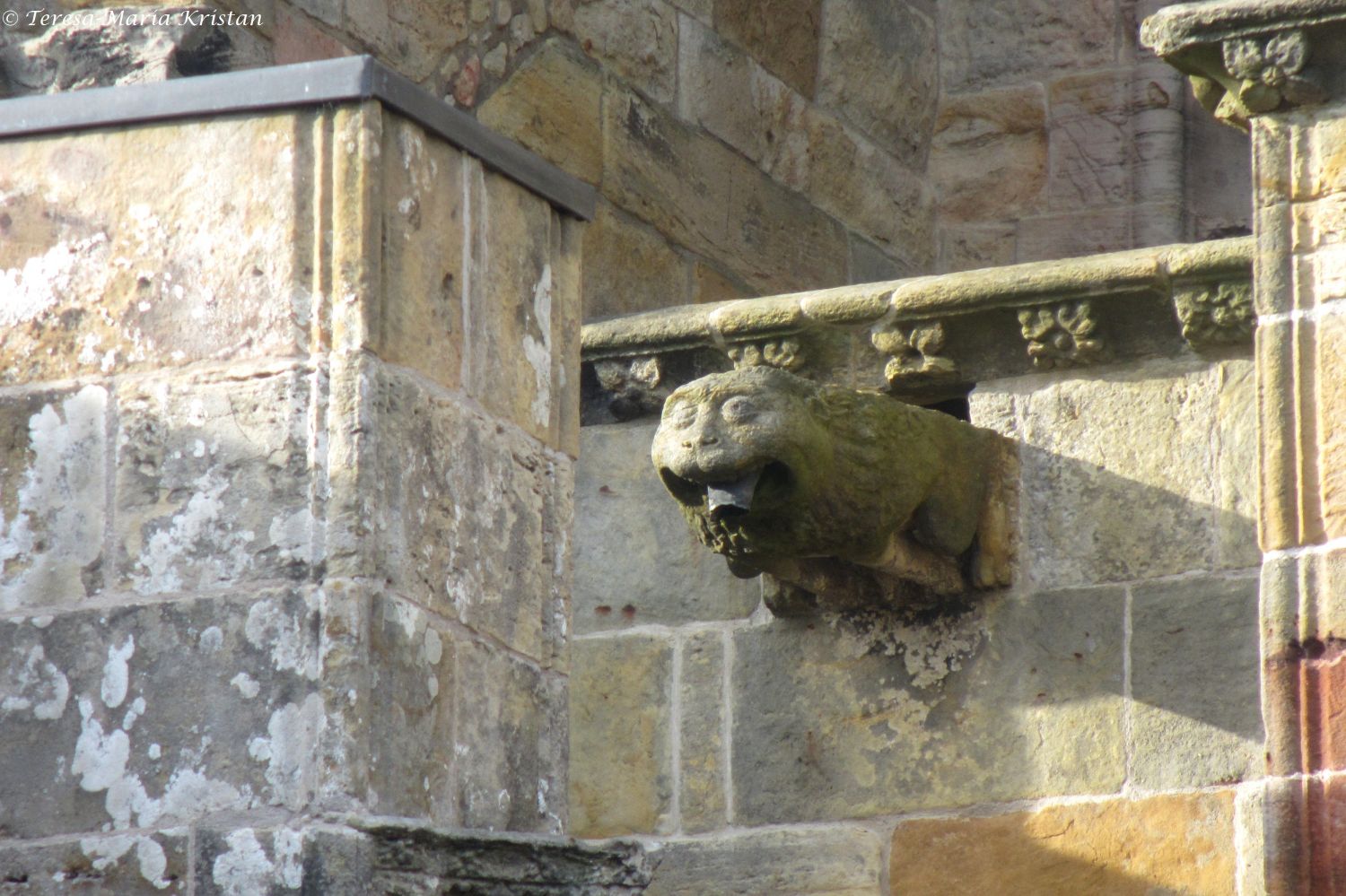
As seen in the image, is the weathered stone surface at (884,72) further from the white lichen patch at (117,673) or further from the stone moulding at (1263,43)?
the white lichen patch at (117,673)

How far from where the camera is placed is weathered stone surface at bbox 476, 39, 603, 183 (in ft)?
18.0

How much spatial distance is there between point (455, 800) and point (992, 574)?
194 cm

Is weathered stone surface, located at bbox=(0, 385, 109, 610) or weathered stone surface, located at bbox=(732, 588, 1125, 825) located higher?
weathered stone surface, located at bbox=(0, 385, 109, 610)

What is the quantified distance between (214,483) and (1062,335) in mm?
2141

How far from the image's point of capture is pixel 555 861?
2875 millimetres

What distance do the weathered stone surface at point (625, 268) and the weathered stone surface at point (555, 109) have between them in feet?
0.38

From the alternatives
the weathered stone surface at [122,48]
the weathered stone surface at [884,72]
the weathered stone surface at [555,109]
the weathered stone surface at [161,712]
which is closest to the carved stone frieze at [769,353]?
the weathered stone surface at [555,109]

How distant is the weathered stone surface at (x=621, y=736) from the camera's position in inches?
A: 194

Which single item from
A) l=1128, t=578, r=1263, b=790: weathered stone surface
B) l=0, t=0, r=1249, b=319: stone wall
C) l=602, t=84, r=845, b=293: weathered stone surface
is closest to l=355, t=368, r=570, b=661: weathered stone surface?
l=1128, t=578, r=1263, b=790: weathered stone surface

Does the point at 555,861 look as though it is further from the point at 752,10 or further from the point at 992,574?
the point at 752,10

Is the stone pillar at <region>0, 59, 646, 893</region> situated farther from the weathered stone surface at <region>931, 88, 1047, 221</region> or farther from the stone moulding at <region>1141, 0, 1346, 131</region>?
the weathered stone surface at <region>931, 88, 1047, 221</region>

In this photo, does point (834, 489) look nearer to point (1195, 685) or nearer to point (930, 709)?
point (930, 709)

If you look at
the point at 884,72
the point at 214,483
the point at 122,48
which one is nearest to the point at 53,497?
the point at 214,483

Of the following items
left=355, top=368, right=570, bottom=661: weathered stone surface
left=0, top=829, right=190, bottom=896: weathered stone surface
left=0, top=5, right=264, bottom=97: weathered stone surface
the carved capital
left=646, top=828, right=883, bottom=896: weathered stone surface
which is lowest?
left=646, top=828, right=883, bottom=896: weathered stone surface
